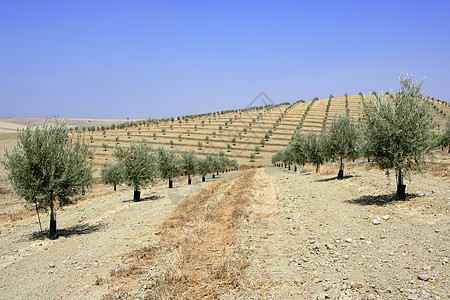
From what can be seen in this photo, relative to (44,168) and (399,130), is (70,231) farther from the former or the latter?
(399,130)

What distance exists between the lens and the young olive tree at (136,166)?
93.6 feet

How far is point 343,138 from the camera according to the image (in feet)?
94.8

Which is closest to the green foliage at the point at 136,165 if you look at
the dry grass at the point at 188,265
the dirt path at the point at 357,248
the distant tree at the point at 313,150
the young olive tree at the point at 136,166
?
the young olive tree at the point at 136,166

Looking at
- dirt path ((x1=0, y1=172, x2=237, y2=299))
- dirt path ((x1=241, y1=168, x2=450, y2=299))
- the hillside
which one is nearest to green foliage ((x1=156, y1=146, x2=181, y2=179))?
dirt path ((x1=0, y1=172, x2=237, y2=299))

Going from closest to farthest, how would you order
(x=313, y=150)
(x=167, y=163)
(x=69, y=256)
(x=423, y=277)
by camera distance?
(x=423, y=277), (x=69, y=256), (x=167, y=163), (x=313, y=150)

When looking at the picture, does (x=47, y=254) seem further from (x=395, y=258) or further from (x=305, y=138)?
(x=305, y=138)

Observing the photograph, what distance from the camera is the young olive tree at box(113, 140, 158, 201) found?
93.6 feet

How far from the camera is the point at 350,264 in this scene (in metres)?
8.33

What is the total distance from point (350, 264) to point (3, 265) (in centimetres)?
1376

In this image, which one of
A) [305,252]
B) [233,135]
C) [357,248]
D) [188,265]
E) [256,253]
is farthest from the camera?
[233,135]

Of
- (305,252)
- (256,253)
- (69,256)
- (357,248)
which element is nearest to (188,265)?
(256,253)

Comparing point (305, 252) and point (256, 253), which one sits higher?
point (305, 252)

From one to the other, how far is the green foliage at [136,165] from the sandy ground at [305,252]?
10903 millimetres

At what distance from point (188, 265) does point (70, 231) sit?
11.6 metres
